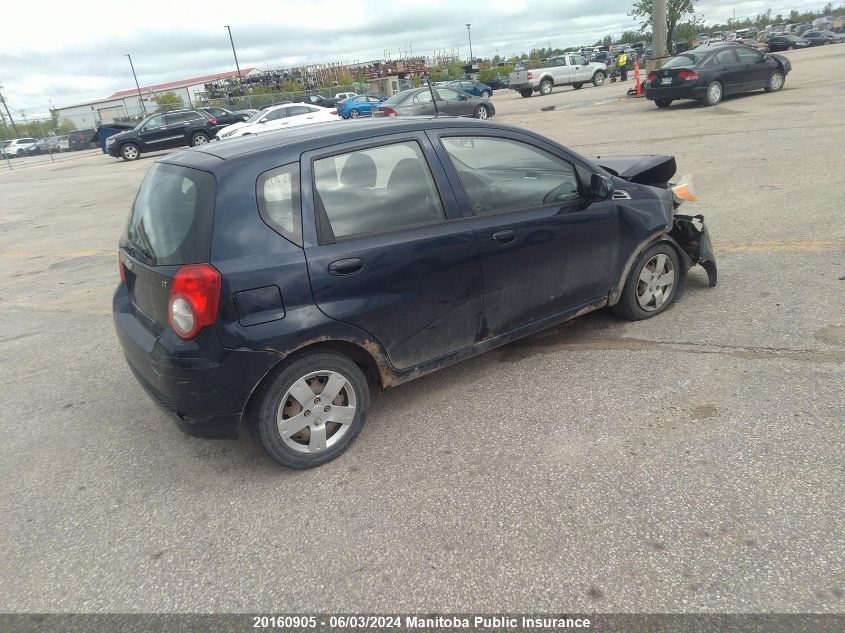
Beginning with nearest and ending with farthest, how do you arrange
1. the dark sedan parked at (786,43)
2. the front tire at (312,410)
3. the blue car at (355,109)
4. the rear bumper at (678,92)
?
the front tire at (312,410) < the rear bumper at (678,92) < the blue car at (355,109) < the dark sedan parked at (786,43)

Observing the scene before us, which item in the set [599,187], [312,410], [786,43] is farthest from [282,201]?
[786,43]

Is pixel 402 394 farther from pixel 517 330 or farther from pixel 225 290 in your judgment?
pixel 225 290

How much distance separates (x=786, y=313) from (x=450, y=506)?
3.11 meters

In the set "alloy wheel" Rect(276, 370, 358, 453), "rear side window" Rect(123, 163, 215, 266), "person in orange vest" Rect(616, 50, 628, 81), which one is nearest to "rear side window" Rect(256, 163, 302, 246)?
"rear side window" Rect(123, 163, 215, 266)

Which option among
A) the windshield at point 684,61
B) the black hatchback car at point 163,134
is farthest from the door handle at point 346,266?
the black hatchback car at point 163,134

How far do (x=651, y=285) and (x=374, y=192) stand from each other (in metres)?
Answer: 2.37

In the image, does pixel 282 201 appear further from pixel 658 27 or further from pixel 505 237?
pixel 658 27

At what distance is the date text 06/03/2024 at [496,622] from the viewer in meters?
2.23

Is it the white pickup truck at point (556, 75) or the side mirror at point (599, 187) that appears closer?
the side mirror at point (599, 187)

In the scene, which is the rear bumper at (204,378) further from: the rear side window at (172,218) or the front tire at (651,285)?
the front tire at (651,285)

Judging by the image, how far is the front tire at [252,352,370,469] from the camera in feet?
10.2

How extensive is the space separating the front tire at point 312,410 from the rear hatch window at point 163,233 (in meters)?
0.67

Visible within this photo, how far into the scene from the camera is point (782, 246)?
19.1 ft

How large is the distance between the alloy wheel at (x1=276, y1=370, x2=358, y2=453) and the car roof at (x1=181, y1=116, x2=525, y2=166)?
1202 mm
